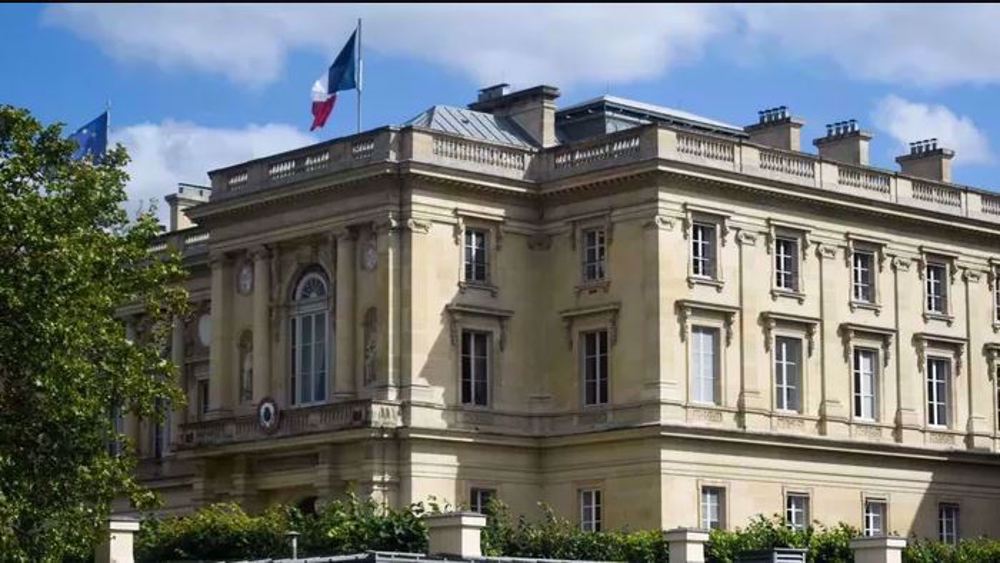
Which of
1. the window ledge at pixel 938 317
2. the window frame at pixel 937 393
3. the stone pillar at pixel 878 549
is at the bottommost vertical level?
the stone pillar at pixel 878 549

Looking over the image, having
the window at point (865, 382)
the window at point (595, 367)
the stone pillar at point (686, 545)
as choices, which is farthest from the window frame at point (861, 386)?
the stone pillar at point (686, 545)

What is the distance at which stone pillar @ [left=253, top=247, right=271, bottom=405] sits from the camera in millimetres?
71250

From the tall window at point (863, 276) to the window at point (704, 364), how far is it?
5679mm

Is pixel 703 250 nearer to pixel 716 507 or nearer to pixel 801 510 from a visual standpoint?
pixel 716 507

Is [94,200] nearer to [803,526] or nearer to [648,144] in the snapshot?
[648,144]

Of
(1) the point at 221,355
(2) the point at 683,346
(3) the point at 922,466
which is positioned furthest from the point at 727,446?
(1) the point at 221,355

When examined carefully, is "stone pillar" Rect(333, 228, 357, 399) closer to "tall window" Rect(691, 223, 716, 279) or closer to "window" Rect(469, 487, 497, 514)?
"window" Rect(469, 487, 497, 514)

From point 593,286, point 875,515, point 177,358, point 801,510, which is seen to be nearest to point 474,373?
point 593,286

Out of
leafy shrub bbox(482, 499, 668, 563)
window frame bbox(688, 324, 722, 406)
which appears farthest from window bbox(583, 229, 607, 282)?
leafy shrub bbox(482, 499, 668, 563)

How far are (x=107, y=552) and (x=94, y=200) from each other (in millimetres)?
7738

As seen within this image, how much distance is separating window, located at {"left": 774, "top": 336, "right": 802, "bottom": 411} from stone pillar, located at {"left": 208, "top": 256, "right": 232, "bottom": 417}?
15.0 meters

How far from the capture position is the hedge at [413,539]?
5991 centimetres

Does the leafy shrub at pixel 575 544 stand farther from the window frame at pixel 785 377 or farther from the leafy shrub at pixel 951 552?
the window frame at pixel 785 377

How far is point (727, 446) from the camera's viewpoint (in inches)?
2665
